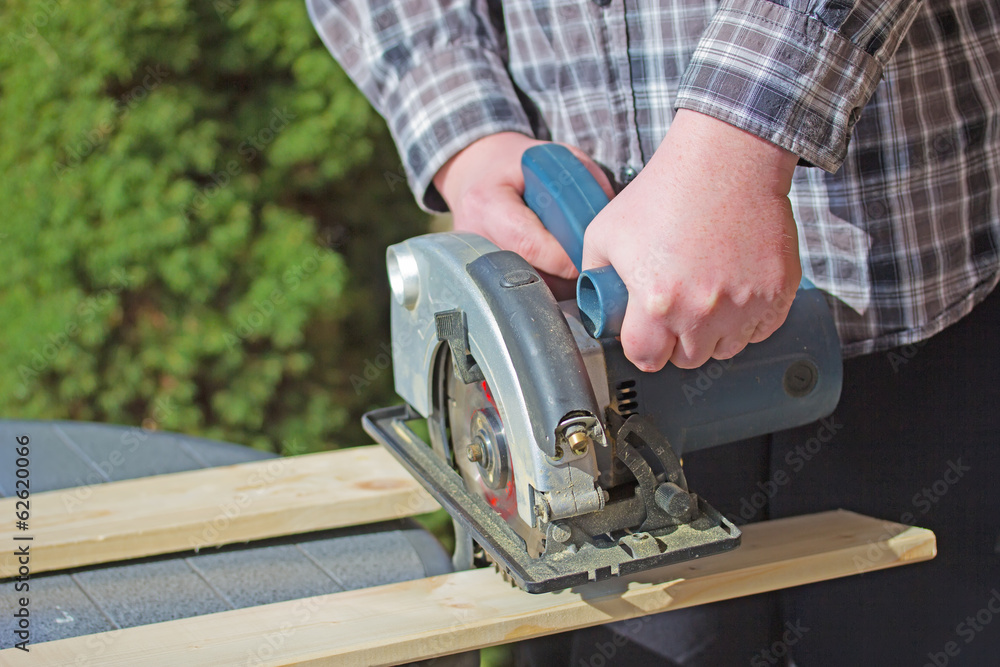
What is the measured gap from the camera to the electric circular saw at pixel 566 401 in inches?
36.4

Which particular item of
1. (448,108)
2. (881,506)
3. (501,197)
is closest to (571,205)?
(501,197)

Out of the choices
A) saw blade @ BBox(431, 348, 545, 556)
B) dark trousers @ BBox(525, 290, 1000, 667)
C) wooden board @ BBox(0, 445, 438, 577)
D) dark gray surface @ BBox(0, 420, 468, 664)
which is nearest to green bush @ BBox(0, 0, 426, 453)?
dark gray surface @ BBox(0, 420, 468, 664)

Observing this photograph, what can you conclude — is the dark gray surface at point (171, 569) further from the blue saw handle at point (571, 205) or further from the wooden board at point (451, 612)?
the blue saw handle at point (571, 205)

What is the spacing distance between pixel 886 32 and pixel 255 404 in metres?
2.29

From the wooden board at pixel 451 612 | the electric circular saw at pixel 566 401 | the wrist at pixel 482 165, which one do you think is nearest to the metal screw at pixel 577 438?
the electric circular saw at pixel 566 401

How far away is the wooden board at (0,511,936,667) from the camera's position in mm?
1001

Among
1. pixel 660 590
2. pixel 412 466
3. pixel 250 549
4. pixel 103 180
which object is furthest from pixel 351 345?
pixel 660 590

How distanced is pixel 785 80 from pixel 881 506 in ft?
2.33

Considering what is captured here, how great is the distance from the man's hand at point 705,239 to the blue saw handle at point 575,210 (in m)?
0.03

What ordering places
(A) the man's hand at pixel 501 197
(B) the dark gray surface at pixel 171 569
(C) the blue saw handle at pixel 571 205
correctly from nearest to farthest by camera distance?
(C) the blue saw handle at pixel 571 205 → (A) the man's hand at pixel 501 197 → (B) the dark gray surface at pixel 171 569

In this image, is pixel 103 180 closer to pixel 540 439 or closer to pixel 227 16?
pixel 227 16

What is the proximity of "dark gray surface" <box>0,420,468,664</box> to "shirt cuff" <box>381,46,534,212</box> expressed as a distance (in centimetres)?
61

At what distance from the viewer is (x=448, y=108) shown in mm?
1389

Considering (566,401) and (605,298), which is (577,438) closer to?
(566,401)
